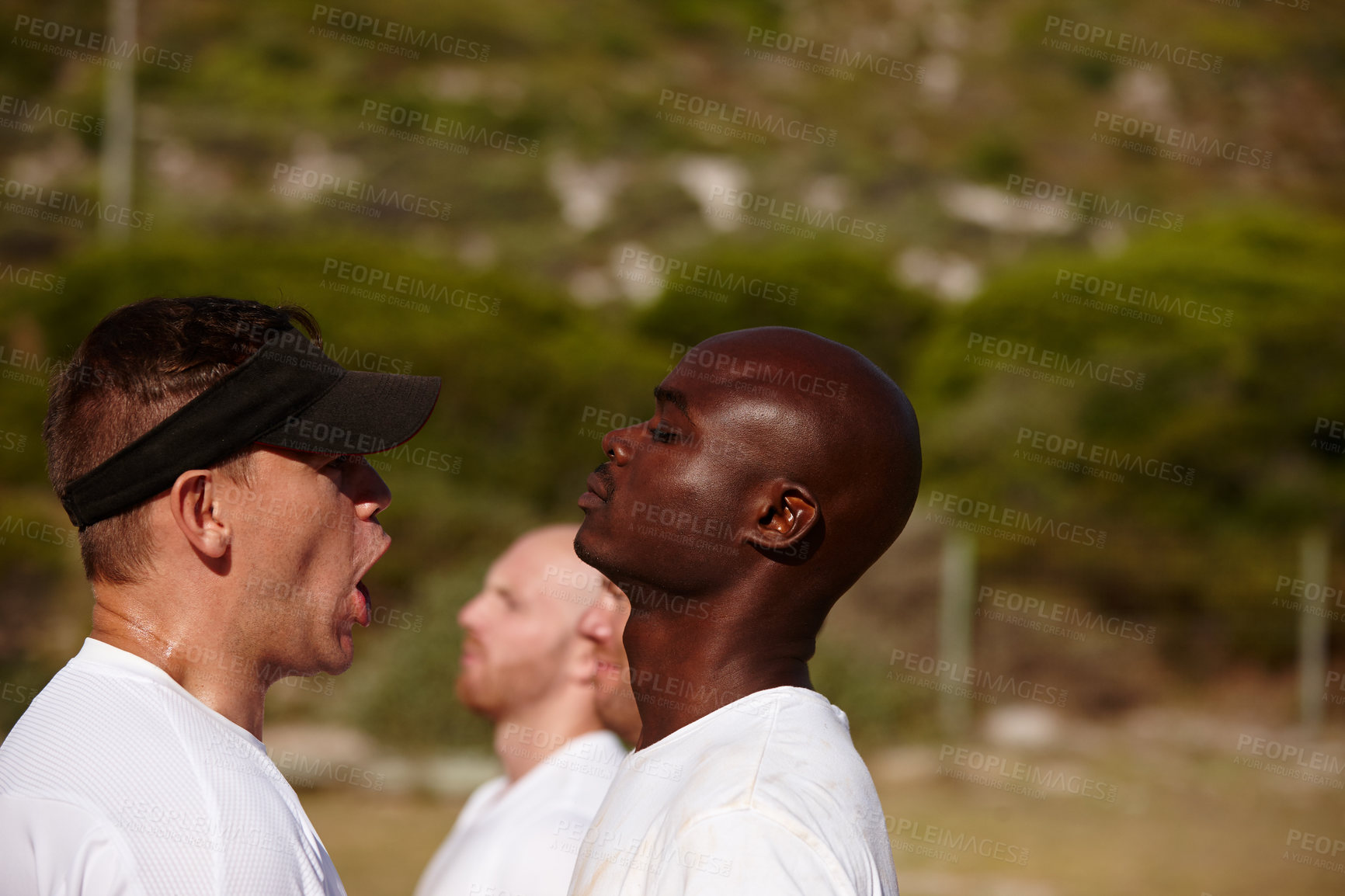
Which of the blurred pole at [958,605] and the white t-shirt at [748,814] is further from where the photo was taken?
the blurred pole at [958,605]

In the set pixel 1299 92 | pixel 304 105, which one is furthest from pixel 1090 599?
pixel 1299 92

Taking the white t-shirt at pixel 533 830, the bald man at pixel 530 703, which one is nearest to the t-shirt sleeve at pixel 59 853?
the white t-shirt at pixel 533 830

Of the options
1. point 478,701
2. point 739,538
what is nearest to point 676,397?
point 739,538

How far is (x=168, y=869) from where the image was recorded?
1.62 metres

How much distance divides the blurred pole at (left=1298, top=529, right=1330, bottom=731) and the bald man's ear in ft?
39.7

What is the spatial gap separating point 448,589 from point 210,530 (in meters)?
9.70

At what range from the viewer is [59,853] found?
1.59 meters

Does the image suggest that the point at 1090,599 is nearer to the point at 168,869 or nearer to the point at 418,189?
the point at 168,869

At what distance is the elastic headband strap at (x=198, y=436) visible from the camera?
1.80 m

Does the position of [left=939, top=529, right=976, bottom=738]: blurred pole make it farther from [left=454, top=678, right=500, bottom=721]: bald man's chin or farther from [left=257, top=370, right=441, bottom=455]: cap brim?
[left=257, top=370, right=441, bottom=455]: cap brim

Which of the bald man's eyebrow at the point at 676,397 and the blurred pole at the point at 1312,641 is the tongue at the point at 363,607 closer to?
the bald man's eyebrow at the point at 676,397

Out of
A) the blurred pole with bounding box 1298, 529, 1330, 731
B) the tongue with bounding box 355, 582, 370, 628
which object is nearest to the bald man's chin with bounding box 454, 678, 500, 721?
the tongue with bounding box 355, 582, 370, 628

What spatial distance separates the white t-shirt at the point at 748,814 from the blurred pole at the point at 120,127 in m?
25.6

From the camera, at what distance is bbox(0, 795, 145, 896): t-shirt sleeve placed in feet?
5.18
